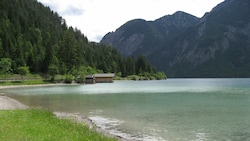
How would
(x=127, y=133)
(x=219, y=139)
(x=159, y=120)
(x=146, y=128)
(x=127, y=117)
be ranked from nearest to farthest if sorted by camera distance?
(x=219, y=139) < (x=127, y=133) < (x=146, y=128) < (x=159, y=120) < (x=127, y=117)

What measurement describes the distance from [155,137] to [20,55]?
148089mm

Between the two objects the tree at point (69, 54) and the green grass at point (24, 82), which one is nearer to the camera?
the green grass at point (24, 82)

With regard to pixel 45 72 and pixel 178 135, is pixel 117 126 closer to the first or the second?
pixel 178 135

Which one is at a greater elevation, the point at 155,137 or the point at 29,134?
the point at 29,134

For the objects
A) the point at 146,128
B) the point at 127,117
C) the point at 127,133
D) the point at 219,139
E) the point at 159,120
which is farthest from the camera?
the point at 127,117

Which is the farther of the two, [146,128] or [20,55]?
[20,55]

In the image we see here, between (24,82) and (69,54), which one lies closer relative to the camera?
(24,82)

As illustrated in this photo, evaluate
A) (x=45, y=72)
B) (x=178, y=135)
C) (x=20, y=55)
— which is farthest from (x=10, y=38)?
(x=178, y=135)

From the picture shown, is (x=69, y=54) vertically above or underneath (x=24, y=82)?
above

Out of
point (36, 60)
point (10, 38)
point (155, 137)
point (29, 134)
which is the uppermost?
point (10, 38)

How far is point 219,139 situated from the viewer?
21.4 m

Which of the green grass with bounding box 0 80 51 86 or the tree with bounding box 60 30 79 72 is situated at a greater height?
the tree with bounding box 60 30 79 72

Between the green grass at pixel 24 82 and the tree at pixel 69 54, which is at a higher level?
the tree at pixel 69 54

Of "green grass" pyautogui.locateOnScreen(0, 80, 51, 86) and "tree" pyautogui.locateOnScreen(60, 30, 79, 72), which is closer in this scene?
"green grass" pyautogui.locateOnScreen(0, 80, 51, 86)
